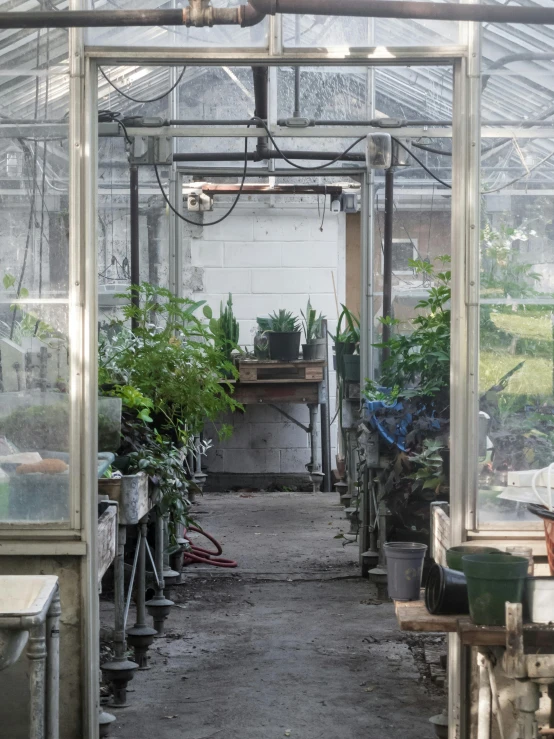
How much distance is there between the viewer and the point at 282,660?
4.37 m

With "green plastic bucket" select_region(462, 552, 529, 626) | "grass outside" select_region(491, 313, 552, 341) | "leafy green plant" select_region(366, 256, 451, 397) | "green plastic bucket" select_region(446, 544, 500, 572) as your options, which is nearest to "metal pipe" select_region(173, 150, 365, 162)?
"leafy green plant" select_region(366, 256, 451, 397)

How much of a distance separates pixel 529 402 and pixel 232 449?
22.0ft

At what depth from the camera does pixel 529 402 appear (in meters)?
3.05

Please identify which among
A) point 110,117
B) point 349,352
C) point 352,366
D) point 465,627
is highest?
point 110,117

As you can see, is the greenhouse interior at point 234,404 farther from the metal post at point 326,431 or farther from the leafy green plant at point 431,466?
the metal post at point 326,431

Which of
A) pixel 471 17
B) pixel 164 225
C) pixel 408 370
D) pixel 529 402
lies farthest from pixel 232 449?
pixel 471 17

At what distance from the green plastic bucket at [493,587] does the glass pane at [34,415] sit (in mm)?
1382

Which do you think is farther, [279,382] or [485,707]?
[279,382]

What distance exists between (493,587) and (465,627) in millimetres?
110

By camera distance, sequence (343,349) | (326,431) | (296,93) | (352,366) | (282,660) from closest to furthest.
Answer: (282,660) < (296,93) < (352,366) < (343,349) < (326,431)

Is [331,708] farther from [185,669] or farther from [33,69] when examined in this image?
[33,69]

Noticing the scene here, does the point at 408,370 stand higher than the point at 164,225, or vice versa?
the point at 164,225

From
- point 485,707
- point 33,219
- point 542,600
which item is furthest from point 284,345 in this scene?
point 542,600

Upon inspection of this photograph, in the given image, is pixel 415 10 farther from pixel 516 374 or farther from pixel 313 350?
pixel 313 350
